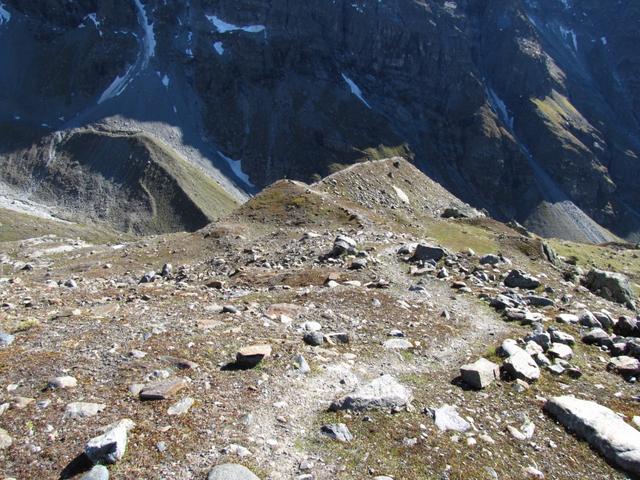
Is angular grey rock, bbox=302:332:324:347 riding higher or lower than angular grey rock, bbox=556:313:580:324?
higher

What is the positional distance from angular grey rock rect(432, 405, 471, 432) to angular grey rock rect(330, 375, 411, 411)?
76cm

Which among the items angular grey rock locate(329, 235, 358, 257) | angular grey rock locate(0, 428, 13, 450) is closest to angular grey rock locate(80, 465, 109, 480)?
angular grey rock locate(0, 428, 13, 450)

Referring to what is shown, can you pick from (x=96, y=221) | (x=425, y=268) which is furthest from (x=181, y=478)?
(x=96, y=221)

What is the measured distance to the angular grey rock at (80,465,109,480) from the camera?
8.26 meters

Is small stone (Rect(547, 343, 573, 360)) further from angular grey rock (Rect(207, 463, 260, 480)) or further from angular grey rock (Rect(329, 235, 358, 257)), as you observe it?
angular grey rock (Rect(329, 235, 358, 257))

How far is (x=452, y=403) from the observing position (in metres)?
11.9

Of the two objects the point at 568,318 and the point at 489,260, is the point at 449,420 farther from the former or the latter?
the point at 489,260

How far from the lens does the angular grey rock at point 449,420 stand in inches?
430

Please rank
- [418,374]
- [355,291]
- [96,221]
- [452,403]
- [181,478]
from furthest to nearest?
[96,221] → [355,291] → [418,374] → [452,403] → [181,478]

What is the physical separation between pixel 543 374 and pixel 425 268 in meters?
12.5

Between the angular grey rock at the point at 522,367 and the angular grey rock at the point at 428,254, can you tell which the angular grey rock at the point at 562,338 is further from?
the angular grey rock at the point at 428,254

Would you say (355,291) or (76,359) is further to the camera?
(355,291)

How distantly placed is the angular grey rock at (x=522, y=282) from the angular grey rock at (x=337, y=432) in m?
17.9

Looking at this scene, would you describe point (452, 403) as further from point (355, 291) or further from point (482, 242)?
point (482, 242)
